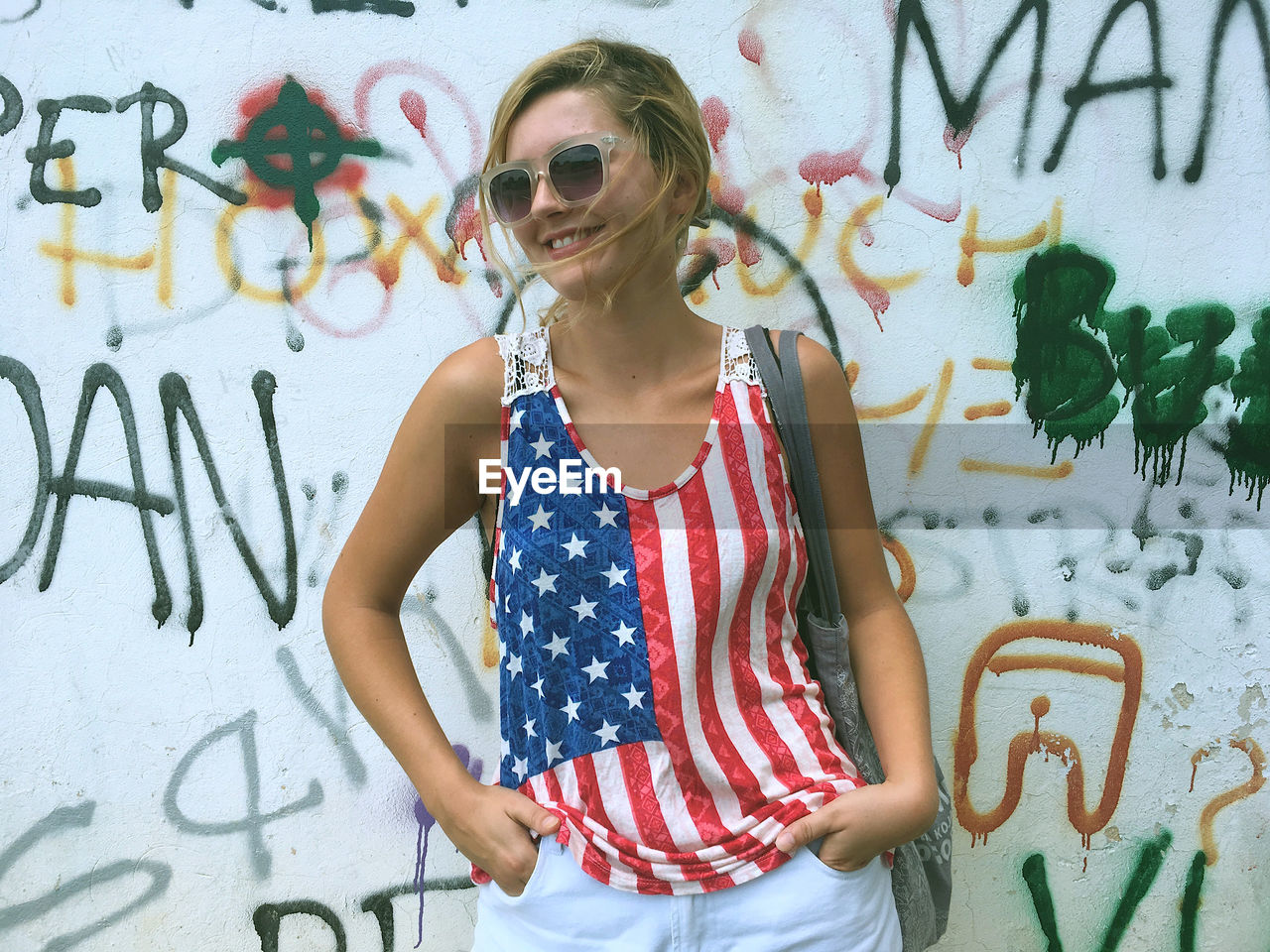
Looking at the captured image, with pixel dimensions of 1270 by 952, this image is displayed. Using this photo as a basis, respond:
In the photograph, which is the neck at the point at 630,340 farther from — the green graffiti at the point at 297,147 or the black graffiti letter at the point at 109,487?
the black graffiti letter at the point at 109,487

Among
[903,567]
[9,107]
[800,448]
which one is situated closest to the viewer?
[800,448]

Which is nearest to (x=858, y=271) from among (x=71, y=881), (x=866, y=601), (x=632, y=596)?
(x=866, y=601)

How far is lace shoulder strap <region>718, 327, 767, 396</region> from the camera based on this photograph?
1.70m

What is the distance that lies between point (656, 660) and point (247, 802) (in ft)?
4.11

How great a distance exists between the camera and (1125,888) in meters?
2.36

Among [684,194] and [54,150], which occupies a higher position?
[54,150]

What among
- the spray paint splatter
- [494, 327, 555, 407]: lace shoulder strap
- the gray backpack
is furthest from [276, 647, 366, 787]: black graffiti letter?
the gray backpack

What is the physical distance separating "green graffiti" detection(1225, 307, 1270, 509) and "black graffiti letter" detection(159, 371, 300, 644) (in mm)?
2118

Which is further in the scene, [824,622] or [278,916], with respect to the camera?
[278,916]

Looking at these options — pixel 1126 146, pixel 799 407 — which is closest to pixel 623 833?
pixel 799 407

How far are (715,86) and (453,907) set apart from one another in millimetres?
1925

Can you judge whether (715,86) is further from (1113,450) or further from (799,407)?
(1113,450)

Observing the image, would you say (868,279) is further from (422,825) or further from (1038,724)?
(422,825)

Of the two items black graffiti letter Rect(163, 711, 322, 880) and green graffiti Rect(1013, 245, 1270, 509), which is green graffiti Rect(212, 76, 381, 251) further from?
green graffiti Rect(1013, 245, 1270, 509)
